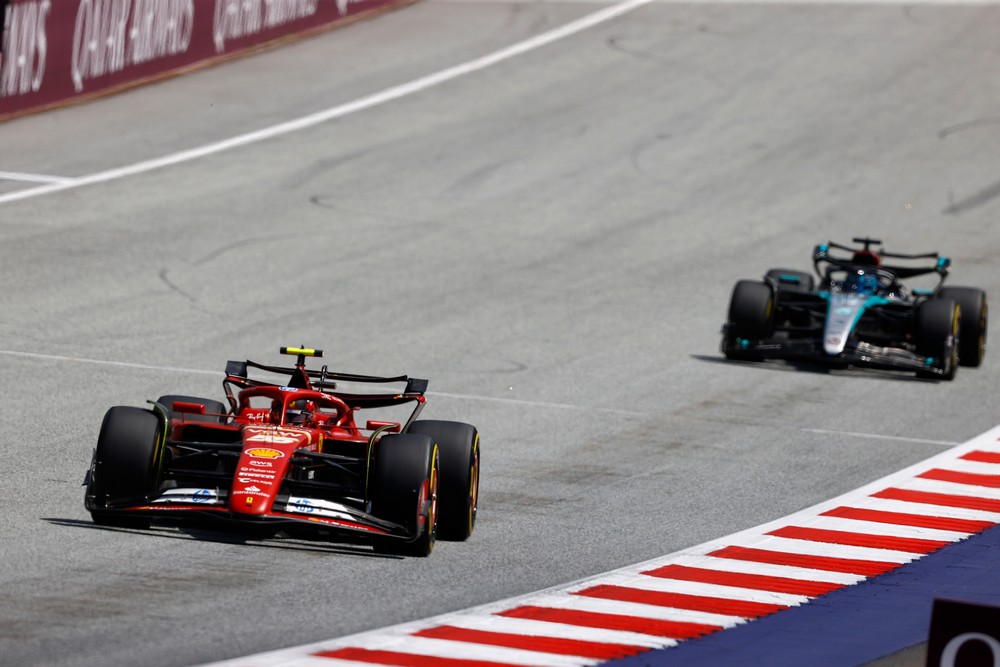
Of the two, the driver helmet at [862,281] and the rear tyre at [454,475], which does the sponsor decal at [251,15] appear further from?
the rear tyre at [454,475]

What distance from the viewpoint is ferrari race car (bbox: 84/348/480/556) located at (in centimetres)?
935

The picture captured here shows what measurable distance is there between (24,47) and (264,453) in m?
19.6

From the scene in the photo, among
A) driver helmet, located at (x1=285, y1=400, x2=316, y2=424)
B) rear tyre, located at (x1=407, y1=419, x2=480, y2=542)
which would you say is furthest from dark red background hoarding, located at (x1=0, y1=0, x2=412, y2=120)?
rear tyre, located at (x1=407, y1=419, x2=480, y2=542)

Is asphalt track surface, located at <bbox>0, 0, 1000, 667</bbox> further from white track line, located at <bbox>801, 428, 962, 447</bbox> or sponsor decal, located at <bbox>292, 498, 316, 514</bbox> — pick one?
sponsor decal, located at <bbox>292, 498, 316, 514</bbox>

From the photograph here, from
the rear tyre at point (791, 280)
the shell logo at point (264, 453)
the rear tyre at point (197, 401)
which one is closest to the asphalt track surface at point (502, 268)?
the shell logo at point (264, 453)

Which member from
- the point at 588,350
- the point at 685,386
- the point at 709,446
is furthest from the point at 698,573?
the point at 588,350

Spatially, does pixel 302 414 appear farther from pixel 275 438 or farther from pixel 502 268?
pixel 502 268

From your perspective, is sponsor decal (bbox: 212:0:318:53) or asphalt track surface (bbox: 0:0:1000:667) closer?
asphalt track surface (bbox: 0:0:1000:667)

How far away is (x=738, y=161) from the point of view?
30.5m

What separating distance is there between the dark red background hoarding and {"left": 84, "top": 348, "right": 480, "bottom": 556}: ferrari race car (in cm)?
1855

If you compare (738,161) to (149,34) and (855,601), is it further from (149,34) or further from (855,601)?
(855,601)

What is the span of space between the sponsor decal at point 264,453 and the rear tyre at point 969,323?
428 inches

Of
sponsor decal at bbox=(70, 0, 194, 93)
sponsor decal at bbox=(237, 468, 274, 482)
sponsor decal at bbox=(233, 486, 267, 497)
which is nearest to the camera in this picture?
sponsor decal at bbox=(233, 486, 267, 497)

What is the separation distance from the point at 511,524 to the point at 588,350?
7.62 meters
